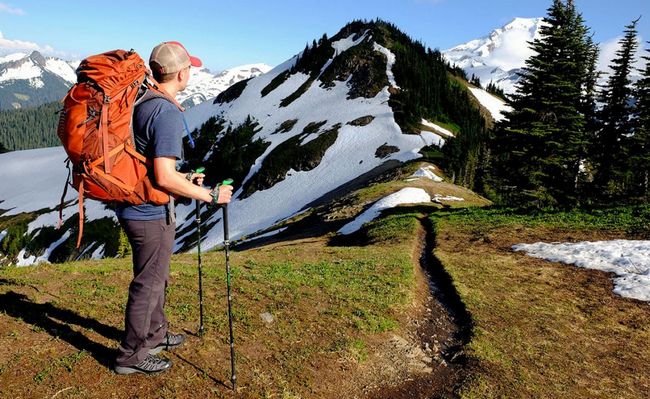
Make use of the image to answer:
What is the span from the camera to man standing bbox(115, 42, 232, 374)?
206 inches

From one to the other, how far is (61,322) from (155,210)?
161 inches

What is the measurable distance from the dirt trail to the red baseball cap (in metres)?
6.78

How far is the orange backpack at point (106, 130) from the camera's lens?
4953 mm

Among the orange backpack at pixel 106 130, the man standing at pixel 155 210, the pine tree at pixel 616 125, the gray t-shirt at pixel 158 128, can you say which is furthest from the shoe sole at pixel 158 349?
the pine tree at pixel 616 125

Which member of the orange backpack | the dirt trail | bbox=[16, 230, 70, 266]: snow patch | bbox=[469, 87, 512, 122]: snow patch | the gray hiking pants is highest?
bbox=[469, 87, 512, 122]: snow patch

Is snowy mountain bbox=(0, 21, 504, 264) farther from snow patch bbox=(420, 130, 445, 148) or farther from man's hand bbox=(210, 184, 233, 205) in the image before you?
man's hand bbox=(210, 184, 233, 205)

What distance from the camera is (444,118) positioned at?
11369 cm

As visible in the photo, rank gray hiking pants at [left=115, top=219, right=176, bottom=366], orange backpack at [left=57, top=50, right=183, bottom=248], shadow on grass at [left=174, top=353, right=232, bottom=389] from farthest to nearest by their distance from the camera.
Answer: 1. shadow on grass at [left=174, top=353, right=232, bottom=389]
2. gray hiking pants at [left=115, top=219, right=176, bottom=366]
3. orange backpack at [left=57, top=50, right=183, bottom=248]

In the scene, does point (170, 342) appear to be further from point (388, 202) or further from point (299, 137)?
point (299, 137)

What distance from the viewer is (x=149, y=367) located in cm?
634

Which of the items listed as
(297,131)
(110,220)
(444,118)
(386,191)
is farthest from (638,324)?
(110,220)

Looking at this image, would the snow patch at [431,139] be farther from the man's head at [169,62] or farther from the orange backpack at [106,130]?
the orange backpack at [106,130]

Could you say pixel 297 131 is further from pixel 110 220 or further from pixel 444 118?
pixel 110 220

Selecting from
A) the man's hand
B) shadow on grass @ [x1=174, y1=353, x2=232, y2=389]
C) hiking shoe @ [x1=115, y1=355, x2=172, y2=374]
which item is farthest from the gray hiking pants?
shadow on grass @ [x1=174, y1=353, x2=232, y2=389]
